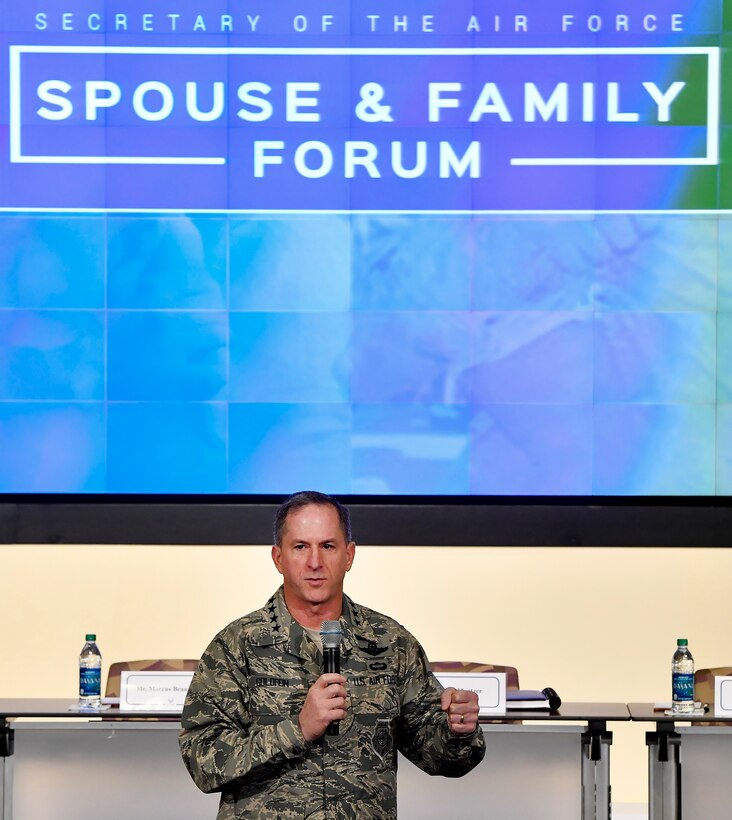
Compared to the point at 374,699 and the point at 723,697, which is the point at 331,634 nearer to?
the point at 374,699

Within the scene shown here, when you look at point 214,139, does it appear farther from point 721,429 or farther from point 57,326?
point 721,429

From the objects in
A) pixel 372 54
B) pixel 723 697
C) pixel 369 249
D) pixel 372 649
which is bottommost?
pixel 723 697

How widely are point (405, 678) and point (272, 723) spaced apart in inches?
10.0

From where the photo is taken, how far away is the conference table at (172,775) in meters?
3.94

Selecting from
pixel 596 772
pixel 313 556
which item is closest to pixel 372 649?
pixel 313 556

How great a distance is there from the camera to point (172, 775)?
397 cm

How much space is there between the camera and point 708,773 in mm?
3898

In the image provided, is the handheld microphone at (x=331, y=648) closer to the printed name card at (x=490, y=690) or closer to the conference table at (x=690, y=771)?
the printed name card at (x=490, y=690)

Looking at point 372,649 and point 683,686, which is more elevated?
point 372,649

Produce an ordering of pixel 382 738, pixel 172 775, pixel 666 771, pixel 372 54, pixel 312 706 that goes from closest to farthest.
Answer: pixel 312 706 < pixel 382 738 < pixel 666 771 < pixel 172 775 < pixel 372 54

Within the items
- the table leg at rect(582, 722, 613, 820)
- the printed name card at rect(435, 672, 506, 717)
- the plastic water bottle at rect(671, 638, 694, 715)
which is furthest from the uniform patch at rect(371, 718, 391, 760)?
the plastic water bottle at rect(671, 638, 694, 715)

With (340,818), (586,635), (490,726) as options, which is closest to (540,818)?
→ (490,726)

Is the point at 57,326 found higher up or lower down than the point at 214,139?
lower down

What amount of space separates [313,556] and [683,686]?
206 cm
